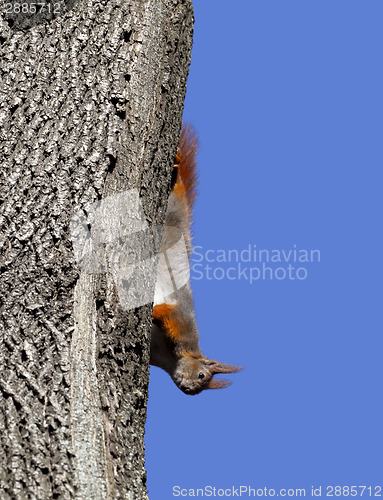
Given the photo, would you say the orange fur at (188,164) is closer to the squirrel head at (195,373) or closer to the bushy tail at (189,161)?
the bushy tail at (189,161)

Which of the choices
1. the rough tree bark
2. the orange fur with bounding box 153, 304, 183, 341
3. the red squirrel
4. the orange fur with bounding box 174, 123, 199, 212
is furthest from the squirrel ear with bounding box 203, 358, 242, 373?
the rough tree bark

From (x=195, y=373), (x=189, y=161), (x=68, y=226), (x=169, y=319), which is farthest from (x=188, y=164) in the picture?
(x=68, y=226)

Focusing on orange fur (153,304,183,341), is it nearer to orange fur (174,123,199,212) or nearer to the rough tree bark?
orange fur (174,123,199,212)

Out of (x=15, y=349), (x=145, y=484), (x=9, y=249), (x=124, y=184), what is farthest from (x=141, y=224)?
(x=145, y=484)

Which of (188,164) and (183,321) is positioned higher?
(188,164)

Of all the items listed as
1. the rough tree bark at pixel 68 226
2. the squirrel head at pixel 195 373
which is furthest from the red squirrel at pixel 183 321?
the rough tree bark at pixel 68 226

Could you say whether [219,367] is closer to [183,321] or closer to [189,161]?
[183,321]

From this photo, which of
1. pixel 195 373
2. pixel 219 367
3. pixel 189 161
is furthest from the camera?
pixel 219 367

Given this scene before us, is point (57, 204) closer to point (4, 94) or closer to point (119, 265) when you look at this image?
point (119, 265)
